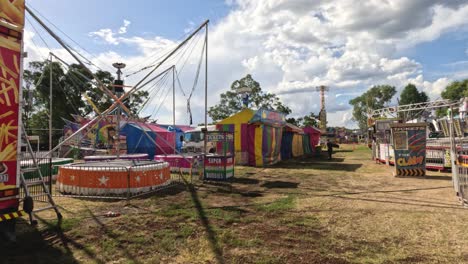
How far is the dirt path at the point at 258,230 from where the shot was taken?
203 inches

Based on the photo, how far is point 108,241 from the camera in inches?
230

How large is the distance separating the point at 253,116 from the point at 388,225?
14819 mm

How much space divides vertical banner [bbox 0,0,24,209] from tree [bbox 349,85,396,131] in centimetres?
9423

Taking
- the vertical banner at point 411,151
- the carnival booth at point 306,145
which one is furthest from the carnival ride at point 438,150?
the carnival booth at point 306,145

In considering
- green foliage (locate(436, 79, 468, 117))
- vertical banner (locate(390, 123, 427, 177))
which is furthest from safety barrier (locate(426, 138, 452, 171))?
green foliage (locate(436, 79, 468, 117))

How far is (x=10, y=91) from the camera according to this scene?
5715mm

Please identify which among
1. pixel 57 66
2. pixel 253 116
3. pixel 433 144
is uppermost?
pixel 57 66

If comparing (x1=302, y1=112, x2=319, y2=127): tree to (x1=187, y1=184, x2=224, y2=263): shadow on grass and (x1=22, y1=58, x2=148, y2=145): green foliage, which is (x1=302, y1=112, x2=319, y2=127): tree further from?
(x1=187, y1=184, x2=224, y2=263): shadow on grass

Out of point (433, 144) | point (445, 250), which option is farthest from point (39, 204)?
point (433, 144)

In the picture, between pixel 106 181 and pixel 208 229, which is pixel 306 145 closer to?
pixel 106 181

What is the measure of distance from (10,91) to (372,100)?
101021 mm

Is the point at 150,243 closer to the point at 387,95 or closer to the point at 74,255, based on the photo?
the point at 74,255

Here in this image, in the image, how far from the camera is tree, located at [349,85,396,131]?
92.2 metres

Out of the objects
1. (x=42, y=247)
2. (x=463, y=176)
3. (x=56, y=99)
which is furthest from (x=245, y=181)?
(x=56, y=99)
